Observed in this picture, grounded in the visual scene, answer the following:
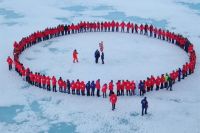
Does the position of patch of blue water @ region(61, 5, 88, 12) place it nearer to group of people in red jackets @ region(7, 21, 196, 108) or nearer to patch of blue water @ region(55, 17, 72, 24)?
patch of blue water @ region(55, 17, 72, 24)

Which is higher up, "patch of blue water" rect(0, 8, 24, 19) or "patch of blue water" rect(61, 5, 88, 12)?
"patch of blue water" rect(61, 5, 88, 12)

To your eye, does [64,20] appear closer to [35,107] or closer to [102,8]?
[102,8]

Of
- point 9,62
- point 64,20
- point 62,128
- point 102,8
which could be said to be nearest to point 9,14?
point 64,20

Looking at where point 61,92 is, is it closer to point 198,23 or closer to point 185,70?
point 185,70

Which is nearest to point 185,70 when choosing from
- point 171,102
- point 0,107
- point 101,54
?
point 171,102

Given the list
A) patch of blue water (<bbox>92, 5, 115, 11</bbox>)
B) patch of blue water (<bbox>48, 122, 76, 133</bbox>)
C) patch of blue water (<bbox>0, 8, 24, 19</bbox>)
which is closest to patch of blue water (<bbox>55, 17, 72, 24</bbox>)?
patch of blue water (<bbox>0, 8, 24, 19</bbox>)

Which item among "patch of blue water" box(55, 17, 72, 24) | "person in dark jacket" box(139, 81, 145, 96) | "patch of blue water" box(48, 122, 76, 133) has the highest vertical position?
"patch of blue water" box(55, 17, 72, 24)

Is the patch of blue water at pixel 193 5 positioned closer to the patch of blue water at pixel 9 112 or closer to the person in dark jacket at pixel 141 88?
the person in dark jacket at pixel 141 88
